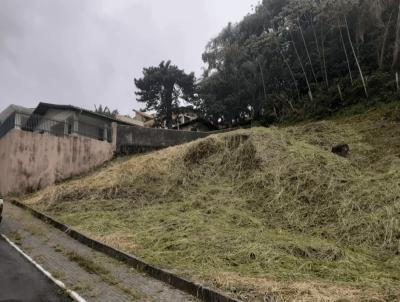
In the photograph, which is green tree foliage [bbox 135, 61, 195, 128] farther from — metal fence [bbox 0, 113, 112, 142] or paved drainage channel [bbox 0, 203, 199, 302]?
paved drainage channel [bbox 0, 203, 199, 302]

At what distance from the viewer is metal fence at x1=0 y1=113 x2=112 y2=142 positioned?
1586 centimetres

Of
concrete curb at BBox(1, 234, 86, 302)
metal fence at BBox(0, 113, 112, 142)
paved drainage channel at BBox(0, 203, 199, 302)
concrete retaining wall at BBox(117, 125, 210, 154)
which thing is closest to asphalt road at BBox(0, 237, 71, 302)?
concrete curb at BBox(1, 234, 86, 302)

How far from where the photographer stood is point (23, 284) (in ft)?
18.4

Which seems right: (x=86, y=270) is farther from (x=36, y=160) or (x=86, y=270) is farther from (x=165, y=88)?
(x=165, y=88)

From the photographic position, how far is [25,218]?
11.1 m

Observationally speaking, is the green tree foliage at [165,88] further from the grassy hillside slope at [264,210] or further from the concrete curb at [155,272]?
the concrete curb at [155,272]

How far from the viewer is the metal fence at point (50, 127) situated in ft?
52.0

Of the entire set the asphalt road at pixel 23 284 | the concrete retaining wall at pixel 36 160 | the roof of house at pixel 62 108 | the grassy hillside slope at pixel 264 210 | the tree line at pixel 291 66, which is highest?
the tree line at pixel 291 66

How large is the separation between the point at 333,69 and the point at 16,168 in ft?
67.8

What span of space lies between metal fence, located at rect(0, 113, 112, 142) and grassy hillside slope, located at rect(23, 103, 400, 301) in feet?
14.2

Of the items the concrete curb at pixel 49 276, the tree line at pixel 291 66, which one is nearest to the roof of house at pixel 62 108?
the tree line at pixel 291 66

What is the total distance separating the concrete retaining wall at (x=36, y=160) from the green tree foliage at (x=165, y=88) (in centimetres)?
1703

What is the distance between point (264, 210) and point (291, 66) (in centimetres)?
2171

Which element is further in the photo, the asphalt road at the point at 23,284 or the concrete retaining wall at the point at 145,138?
the concrete retaining wall at the point at 145,138
